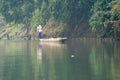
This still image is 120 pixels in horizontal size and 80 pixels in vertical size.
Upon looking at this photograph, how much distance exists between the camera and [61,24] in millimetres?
72750

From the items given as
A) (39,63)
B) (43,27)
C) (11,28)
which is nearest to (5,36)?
(11,28)

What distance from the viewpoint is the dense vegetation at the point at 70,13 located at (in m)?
57.5

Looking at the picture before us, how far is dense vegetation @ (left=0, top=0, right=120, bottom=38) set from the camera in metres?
57.5

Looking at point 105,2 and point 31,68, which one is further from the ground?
point 105,2

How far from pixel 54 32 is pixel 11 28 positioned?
22.2 meters

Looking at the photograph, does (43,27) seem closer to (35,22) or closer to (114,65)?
(35,22)

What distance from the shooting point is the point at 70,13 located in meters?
69.9

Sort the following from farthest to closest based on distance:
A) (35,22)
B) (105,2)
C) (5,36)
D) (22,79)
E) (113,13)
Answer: (5,36) → (35,22) → (105,2) → (113,13) → (22,79)

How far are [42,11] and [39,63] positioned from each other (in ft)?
153

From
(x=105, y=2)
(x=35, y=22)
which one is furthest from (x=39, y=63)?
(x=35, y=22)

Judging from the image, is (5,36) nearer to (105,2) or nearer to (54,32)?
(54,32)

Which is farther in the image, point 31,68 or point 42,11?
point 42,11

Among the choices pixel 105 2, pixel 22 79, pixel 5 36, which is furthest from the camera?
pixel 5 36

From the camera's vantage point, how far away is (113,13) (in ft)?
174
